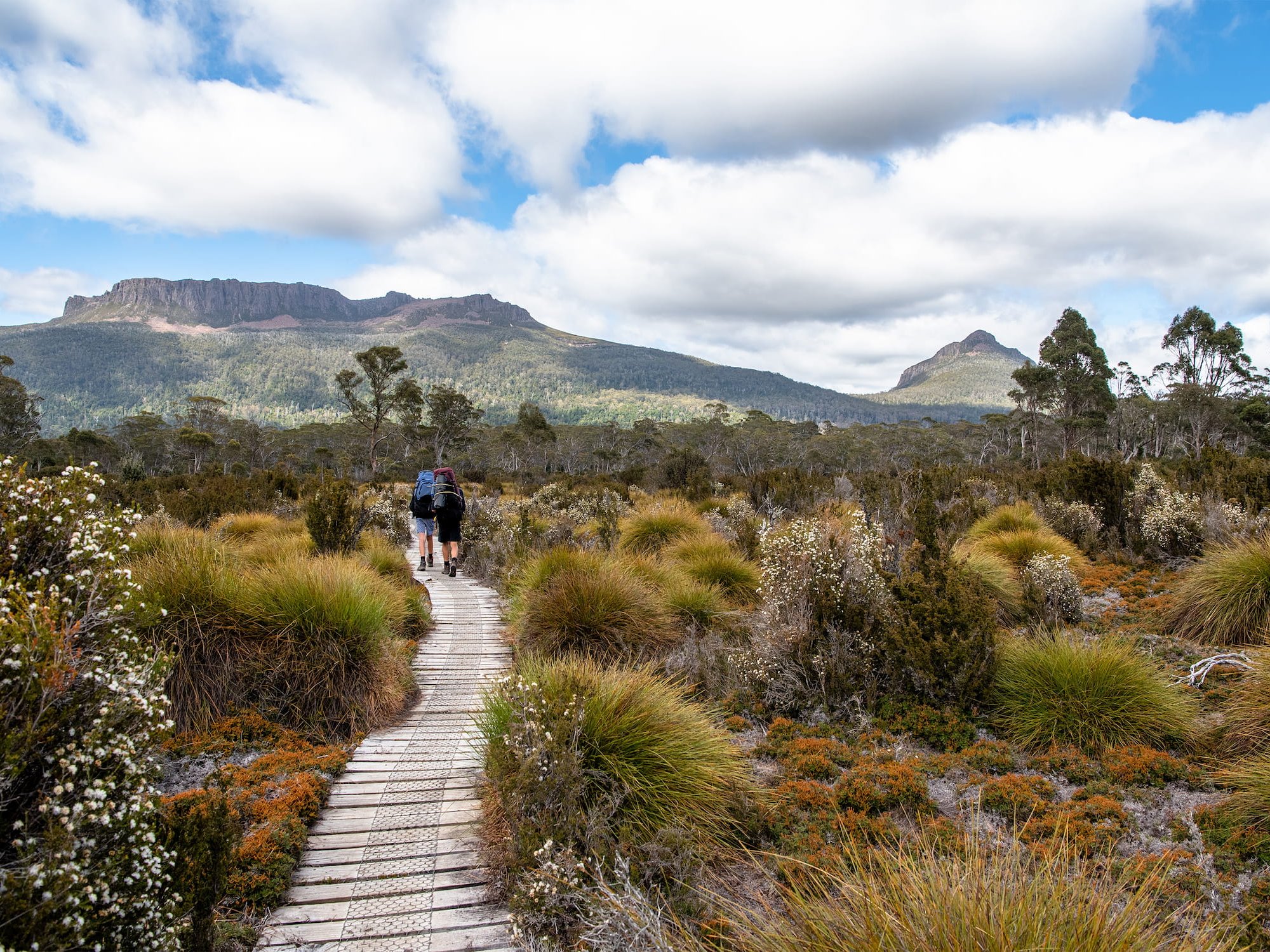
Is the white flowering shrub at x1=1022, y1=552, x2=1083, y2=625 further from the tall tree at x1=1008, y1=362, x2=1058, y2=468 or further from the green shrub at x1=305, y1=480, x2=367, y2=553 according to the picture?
the tall tree at x1=1008, y1=362, x2=1058, y2=468

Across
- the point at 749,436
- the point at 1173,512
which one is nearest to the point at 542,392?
the point at 749,436

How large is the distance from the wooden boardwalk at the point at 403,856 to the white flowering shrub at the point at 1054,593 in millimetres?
6707

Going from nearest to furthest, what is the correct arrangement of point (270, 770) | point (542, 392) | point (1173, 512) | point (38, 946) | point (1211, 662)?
1. point (38, 946)
2. point (270, 770)
3. point (1211, 662)
4. point (1173, 512)
5. point (542, 392)

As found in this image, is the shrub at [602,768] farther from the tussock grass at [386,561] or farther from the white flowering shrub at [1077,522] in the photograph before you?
the white flowering shrub at [1077,522]

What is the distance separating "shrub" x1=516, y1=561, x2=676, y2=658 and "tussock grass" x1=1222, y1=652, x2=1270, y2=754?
4.71 meters

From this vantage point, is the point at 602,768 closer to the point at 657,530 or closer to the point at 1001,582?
the point at 1001,582

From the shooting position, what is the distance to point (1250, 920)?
9.29 ft

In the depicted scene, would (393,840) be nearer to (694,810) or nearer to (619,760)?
(619,760)

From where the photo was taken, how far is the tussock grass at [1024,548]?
33.0 feet

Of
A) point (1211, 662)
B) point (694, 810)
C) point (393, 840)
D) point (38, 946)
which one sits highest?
point (38, 946)

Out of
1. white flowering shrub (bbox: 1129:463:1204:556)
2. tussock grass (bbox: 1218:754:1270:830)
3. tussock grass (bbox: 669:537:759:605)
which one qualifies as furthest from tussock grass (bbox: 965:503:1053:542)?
tussock grass (bbox: 1218:754:1270:830)

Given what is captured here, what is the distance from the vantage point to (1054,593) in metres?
A: 7.91

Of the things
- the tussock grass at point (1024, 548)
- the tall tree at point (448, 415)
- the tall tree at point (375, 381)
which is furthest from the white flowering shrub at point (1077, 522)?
the tall tree at point (448, 415)

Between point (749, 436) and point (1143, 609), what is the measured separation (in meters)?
64.9
